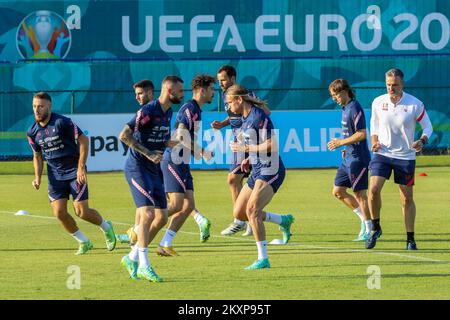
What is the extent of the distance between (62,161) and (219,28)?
23.7 metres

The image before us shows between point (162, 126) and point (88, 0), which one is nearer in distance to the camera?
point (162, 126)

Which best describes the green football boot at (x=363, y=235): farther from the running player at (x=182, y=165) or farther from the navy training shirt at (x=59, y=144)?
the navy training shirt at (x=59, y=144)

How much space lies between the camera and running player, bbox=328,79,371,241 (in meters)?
15.9

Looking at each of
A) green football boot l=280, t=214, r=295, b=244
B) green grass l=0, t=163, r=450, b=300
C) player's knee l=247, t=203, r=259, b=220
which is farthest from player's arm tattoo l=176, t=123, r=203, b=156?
green football boot l=280, t=214, r=295, b=244

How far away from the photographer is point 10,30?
125 ft

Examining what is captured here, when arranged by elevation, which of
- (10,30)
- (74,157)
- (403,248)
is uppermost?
(10,30)

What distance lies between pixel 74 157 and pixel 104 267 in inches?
83.0

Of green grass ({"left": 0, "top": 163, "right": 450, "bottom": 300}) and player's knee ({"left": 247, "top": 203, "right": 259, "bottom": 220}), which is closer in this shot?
green grass ({"left": 0, "top": 163, "right": 450, "bottom": 300})

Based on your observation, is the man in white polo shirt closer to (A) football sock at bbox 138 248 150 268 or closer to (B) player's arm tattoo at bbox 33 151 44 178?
(A) football sock at bbox 138 248 150 268

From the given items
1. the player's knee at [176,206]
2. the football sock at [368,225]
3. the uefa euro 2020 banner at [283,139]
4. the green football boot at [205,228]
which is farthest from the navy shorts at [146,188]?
the uefa euro 2020 banner at [283,139]

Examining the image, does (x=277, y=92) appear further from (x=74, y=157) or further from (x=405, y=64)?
(x=74, y=157)

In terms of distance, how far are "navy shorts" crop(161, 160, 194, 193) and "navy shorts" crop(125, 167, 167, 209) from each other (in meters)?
2.00
